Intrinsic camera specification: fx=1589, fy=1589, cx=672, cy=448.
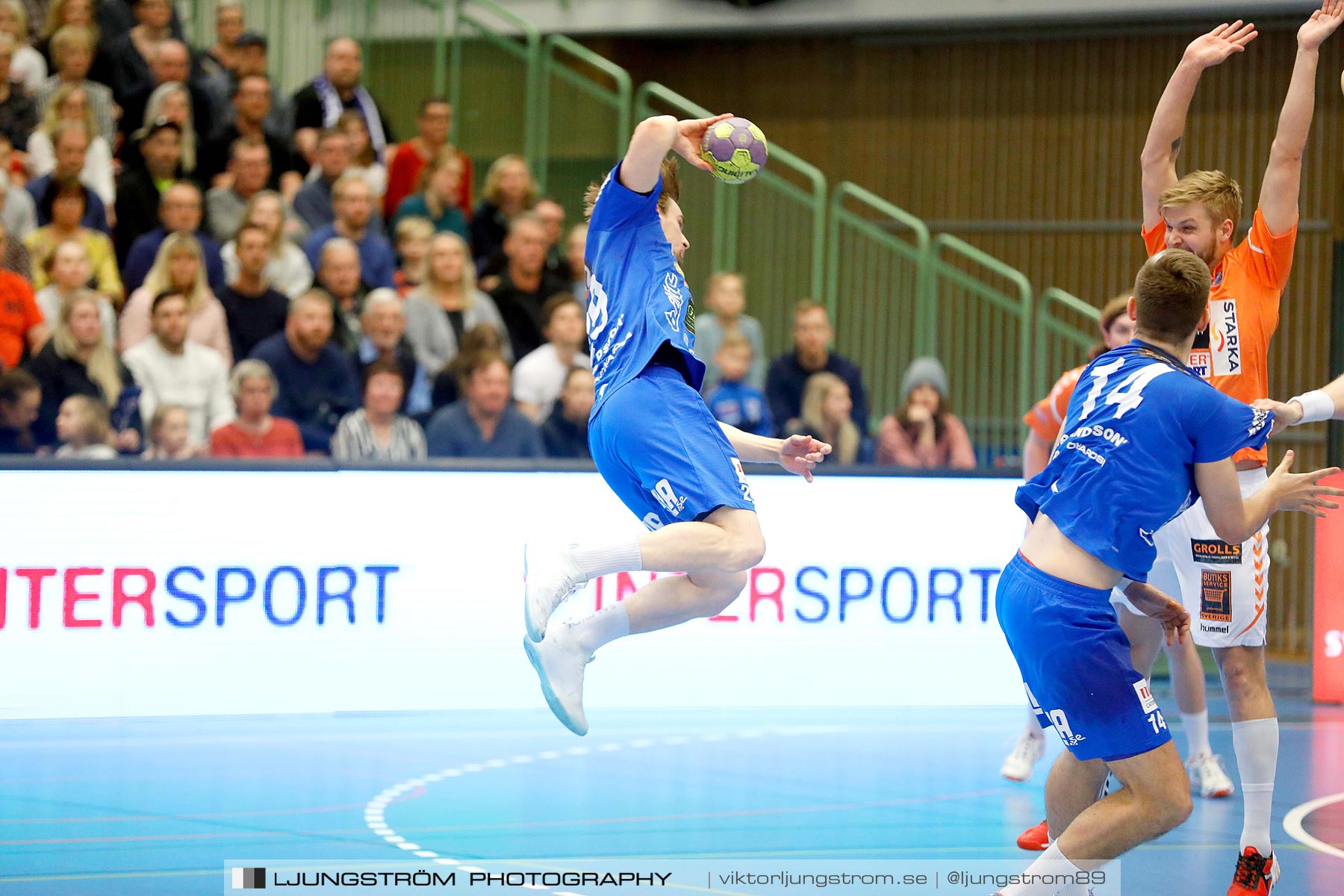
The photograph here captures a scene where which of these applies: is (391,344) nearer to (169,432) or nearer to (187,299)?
(187,299)

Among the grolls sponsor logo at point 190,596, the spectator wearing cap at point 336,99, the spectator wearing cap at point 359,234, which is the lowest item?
the grolls sponsor logo at point 190,596

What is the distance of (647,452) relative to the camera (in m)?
4.71

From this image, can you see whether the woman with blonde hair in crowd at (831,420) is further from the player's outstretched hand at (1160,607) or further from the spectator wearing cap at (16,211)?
the player's outstretched hand at (1160,607)

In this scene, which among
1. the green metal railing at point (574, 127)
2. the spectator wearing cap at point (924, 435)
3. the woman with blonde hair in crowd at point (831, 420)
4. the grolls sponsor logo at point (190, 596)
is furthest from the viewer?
the green metal railing at point (574, 127)

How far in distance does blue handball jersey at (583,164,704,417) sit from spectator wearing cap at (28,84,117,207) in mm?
6355

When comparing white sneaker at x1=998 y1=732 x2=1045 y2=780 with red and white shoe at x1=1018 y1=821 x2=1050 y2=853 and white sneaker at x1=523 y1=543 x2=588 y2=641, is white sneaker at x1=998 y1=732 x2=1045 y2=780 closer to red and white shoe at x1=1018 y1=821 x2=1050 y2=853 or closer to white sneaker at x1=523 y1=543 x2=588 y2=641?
red and white shoe at x1=1018 y1=821 x2=1050 y2=853

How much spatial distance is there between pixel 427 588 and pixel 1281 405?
Result: 4.79 meters

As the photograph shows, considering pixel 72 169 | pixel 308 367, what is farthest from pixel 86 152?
pixel 308 367

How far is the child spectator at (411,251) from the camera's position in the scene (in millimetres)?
10906

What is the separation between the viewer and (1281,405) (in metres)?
4.34

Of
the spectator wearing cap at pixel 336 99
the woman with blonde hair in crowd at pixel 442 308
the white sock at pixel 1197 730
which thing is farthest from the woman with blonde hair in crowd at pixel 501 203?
the white sock at pixel 1197 730

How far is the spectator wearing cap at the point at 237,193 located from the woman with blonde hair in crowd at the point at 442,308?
54.3 inches

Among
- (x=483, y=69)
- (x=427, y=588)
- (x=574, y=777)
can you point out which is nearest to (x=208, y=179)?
(x=483, y=69)

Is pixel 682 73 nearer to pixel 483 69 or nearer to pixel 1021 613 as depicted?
pixel 483 69
